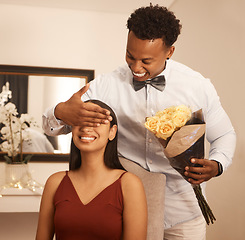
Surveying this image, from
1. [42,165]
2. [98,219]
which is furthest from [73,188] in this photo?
[42,165]

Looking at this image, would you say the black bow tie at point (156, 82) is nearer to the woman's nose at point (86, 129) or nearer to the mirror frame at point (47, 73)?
the woman's nose at point (86, 129)

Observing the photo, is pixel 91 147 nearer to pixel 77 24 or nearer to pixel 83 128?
pixel 83 128

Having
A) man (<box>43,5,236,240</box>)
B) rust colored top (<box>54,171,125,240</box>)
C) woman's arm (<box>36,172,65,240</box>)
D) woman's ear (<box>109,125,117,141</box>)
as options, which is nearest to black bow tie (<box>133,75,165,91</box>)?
man (<box>43,5,236,240</box>)

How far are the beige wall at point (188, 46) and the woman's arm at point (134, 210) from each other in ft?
3.64

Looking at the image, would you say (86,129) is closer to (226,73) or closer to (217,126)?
(217,126)

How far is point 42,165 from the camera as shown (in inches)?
173

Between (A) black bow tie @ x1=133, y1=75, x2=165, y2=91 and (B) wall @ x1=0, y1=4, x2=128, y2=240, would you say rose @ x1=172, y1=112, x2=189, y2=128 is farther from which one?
(B) wall @ x1=0, y1=4, x2=128, y2=240

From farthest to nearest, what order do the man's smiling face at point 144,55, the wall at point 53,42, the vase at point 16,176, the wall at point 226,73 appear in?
1. the wall at point 53,42
2. the vase at point 16,176
3. the wall at point 226,73
4. the man's smiling face at point 144,55

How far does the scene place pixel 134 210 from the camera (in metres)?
1.66

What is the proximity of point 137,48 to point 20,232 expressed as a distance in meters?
3.19

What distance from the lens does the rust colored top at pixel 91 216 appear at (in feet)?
5.35

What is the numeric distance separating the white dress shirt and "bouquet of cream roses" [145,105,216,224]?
Answer: 28 centimetres

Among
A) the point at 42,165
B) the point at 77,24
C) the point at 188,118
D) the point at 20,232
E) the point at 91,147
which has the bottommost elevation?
the point at 20,232

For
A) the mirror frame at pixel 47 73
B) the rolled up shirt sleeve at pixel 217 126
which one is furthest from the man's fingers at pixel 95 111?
the mirror frame at pixel 47 73
